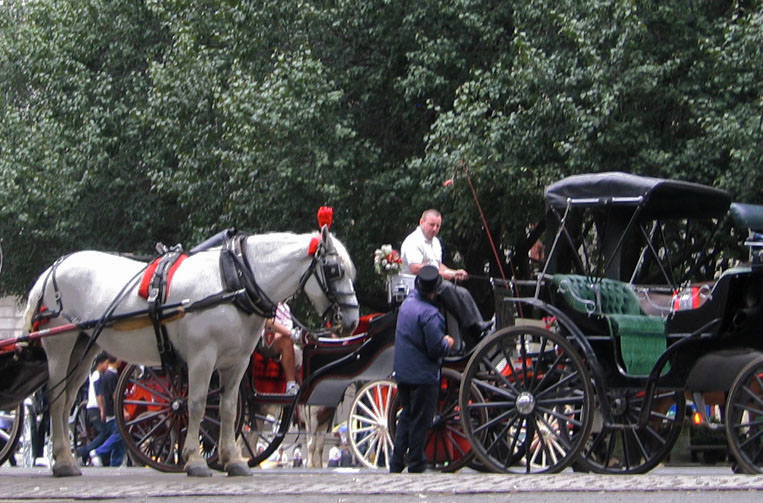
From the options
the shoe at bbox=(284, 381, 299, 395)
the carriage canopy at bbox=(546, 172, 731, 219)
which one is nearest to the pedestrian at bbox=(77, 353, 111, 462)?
the shoe at bbox=(284, 381, 299, 395)

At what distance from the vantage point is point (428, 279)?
34.7 ft

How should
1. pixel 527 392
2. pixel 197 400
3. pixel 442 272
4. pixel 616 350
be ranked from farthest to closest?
pixel 442 272
pixel 197 400
pixel 616 350
pixel 527 392

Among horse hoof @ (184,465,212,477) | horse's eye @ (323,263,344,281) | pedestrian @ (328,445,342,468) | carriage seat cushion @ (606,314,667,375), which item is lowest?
pedestrian @ (328,445,342,468)

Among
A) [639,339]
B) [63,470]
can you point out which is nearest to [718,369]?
[639,339]

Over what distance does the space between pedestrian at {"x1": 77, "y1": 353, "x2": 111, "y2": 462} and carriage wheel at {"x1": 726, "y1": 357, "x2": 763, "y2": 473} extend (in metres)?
9.01

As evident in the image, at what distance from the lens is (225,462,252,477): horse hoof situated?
10188mm

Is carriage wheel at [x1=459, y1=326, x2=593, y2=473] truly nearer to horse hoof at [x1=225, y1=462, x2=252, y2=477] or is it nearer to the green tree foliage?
horse hoof at [x1=225, y1=462, x2=252, y2=477]

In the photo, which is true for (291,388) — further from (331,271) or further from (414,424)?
(331,271)

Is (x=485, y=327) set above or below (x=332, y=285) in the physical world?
below

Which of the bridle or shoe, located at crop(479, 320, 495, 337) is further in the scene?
shoe, located at crop(479, 320, 495, 337)

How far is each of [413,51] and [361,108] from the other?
1.44 metres

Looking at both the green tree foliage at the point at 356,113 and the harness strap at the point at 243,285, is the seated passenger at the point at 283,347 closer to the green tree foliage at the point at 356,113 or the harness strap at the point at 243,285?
the harness strap at the point at 243,285

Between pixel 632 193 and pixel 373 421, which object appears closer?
pixel 632 193

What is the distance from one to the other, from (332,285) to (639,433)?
274 centimetres
